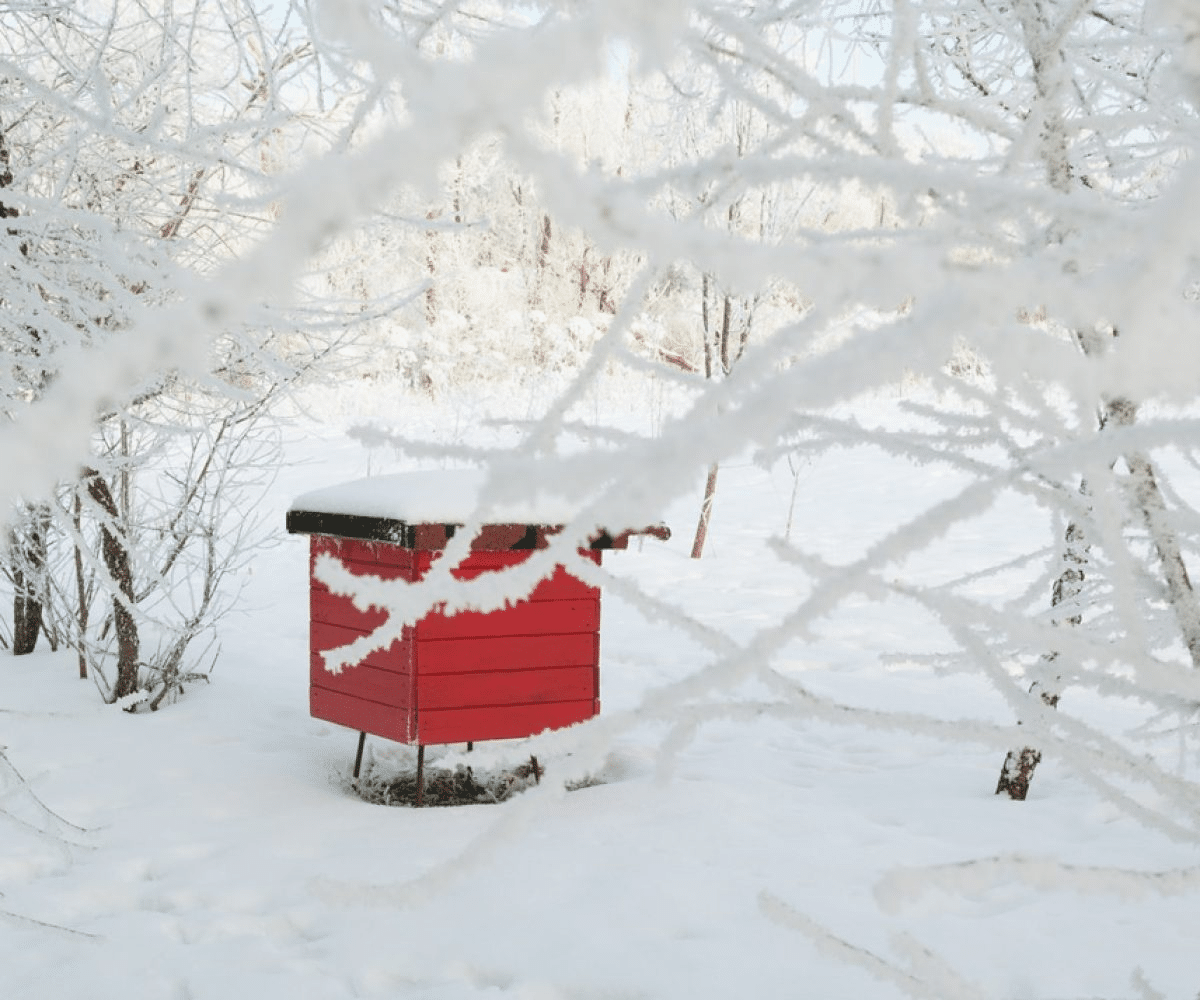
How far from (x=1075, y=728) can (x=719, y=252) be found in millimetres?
825

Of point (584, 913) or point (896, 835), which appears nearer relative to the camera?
point (584, 913)

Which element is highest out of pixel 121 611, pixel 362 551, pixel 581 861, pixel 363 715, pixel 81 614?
pixel 362 551

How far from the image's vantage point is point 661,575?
27.5ft

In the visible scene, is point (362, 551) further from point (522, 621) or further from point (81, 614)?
point (81, 614)

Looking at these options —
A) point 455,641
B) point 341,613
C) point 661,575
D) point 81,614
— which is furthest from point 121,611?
point 661,575

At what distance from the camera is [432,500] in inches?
137

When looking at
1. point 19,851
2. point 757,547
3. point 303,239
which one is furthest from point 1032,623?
point 757,547

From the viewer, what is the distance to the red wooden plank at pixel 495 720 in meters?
3.75

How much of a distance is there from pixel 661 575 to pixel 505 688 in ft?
15.1

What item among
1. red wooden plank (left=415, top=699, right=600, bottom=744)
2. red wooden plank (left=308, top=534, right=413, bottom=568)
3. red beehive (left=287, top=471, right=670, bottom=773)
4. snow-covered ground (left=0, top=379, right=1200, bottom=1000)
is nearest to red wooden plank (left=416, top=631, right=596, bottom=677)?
red beehive (left=287, top=471, right=670, bottom=773)

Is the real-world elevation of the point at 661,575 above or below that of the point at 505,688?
below

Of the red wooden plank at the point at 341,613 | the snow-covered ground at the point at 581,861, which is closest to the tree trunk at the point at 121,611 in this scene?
the snow-covered ground at the point at 581,861

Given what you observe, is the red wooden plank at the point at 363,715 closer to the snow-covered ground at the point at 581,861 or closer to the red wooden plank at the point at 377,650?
the red wooden plank at the point at 377,650

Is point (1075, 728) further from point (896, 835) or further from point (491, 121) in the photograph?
point (896, 835)
